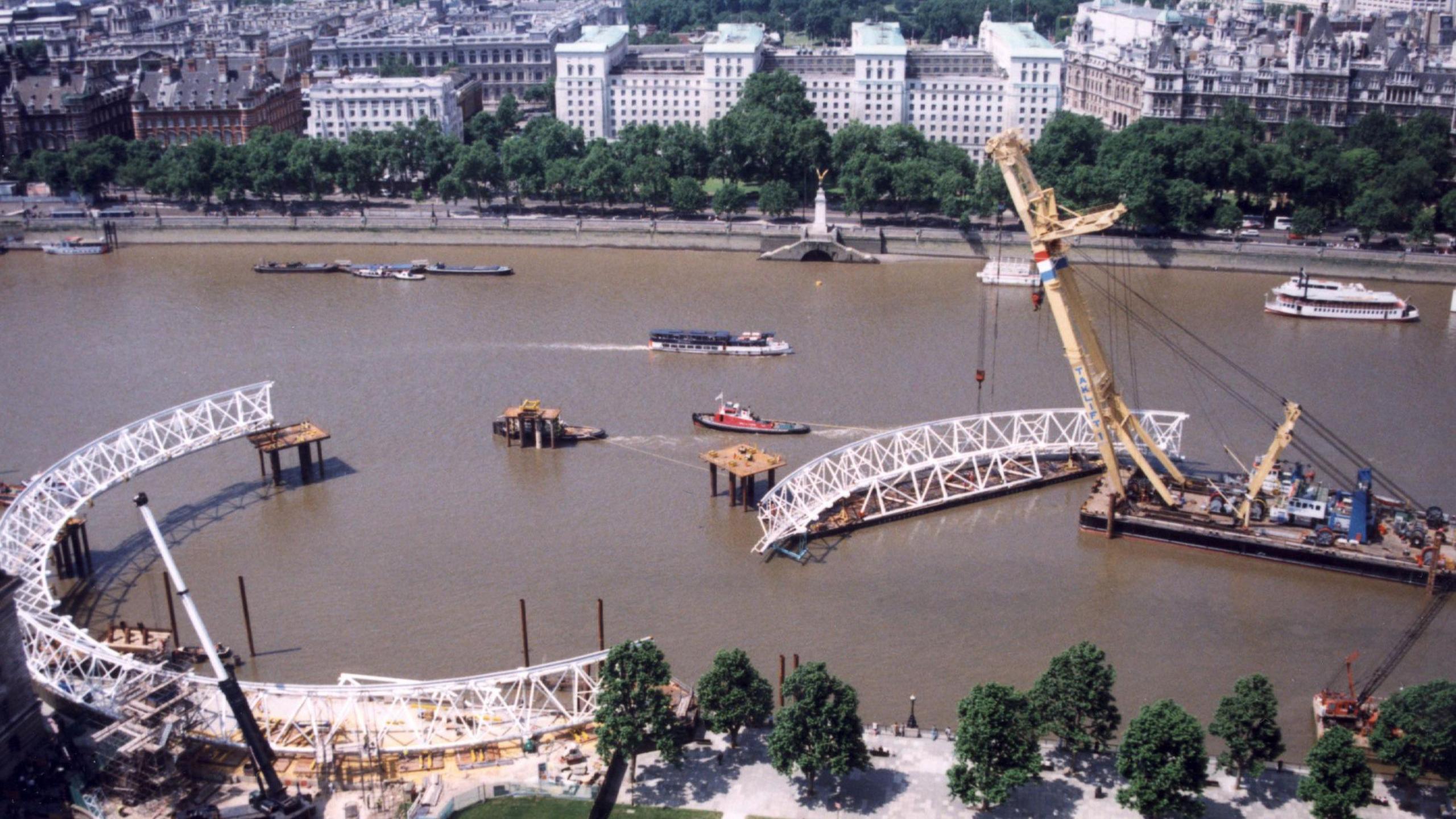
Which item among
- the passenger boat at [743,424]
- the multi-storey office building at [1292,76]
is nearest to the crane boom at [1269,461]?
the passenger boat at [743,424]

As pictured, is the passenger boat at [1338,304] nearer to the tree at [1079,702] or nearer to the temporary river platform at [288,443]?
the tree at [1079,702]

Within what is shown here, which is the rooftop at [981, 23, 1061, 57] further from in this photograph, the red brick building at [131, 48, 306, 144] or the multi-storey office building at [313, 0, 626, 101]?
the red brick building at [131, 48, 306, 144]

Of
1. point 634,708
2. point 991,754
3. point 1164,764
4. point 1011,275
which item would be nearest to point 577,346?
point 1011,275

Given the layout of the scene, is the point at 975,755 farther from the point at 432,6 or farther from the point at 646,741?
the point at 432,6

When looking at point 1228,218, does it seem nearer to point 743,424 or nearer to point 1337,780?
point 743,424

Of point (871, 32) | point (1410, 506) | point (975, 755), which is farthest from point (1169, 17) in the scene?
point (975, 755)

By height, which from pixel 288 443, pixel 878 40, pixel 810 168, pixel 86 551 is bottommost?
pixel 86 551
